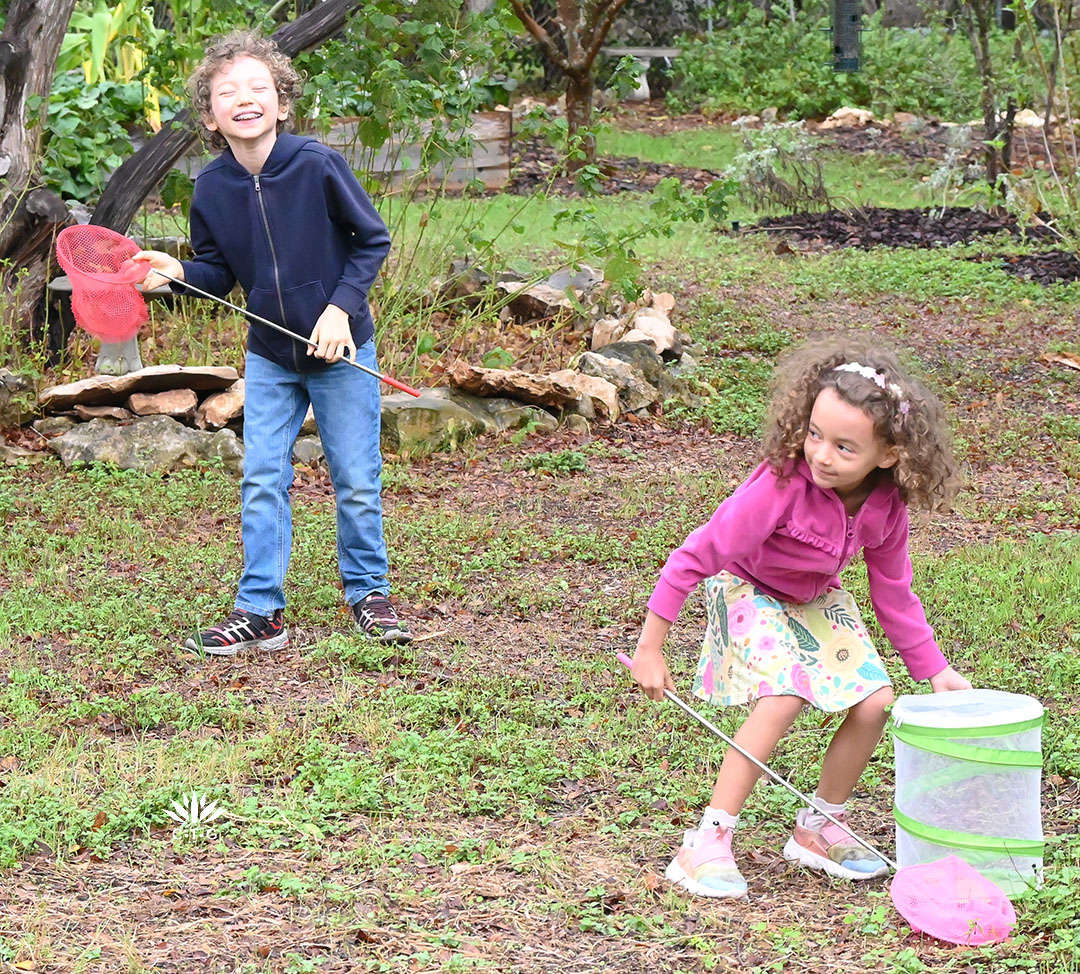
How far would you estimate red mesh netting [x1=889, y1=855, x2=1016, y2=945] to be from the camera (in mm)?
2613

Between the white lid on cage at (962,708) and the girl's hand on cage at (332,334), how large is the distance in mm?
1940

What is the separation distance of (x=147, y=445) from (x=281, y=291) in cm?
224

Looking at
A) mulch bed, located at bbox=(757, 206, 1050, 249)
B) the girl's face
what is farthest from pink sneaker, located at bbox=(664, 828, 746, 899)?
mulch bed, located at bbox=(757, 206, 1050, 249)

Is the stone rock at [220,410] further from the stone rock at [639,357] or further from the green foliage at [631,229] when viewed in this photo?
the stone rock at [639,357]

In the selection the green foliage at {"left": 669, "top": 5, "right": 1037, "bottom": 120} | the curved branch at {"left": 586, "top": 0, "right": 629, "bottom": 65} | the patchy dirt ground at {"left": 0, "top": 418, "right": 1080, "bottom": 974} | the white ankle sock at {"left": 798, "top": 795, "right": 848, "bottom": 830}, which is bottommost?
the patchy dirt ground at {"left": 0, "top": 418, "right": 1080, "bottom": 974}

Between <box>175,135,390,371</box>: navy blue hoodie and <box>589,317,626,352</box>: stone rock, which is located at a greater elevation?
<box>175,135,390,371</box>: navy blue hoodie

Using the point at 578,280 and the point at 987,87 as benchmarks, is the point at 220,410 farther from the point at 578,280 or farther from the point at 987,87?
the point at 987,87

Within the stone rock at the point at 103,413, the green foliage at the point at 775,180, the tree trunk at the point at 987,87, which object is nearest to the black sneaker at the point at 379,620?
the stone rock at the point at 103,413

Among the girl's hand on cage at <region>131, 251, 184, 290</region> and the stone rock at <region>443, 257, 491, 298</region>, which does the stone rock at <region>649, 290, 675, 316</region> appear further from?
the girl's hand on cage at <region>131, 251, 184, 290</region>

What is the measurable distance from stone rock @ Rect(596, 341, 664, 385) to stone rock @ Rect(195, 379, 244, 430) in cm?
196

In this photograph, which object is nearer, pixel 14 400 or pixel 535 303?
pixel 14 400

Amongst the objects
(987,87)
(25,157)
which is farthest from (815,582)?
(987,87)

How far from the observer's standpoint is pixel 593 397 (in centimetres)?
693

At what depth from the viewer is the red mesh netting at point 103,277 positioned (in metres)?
4.06
